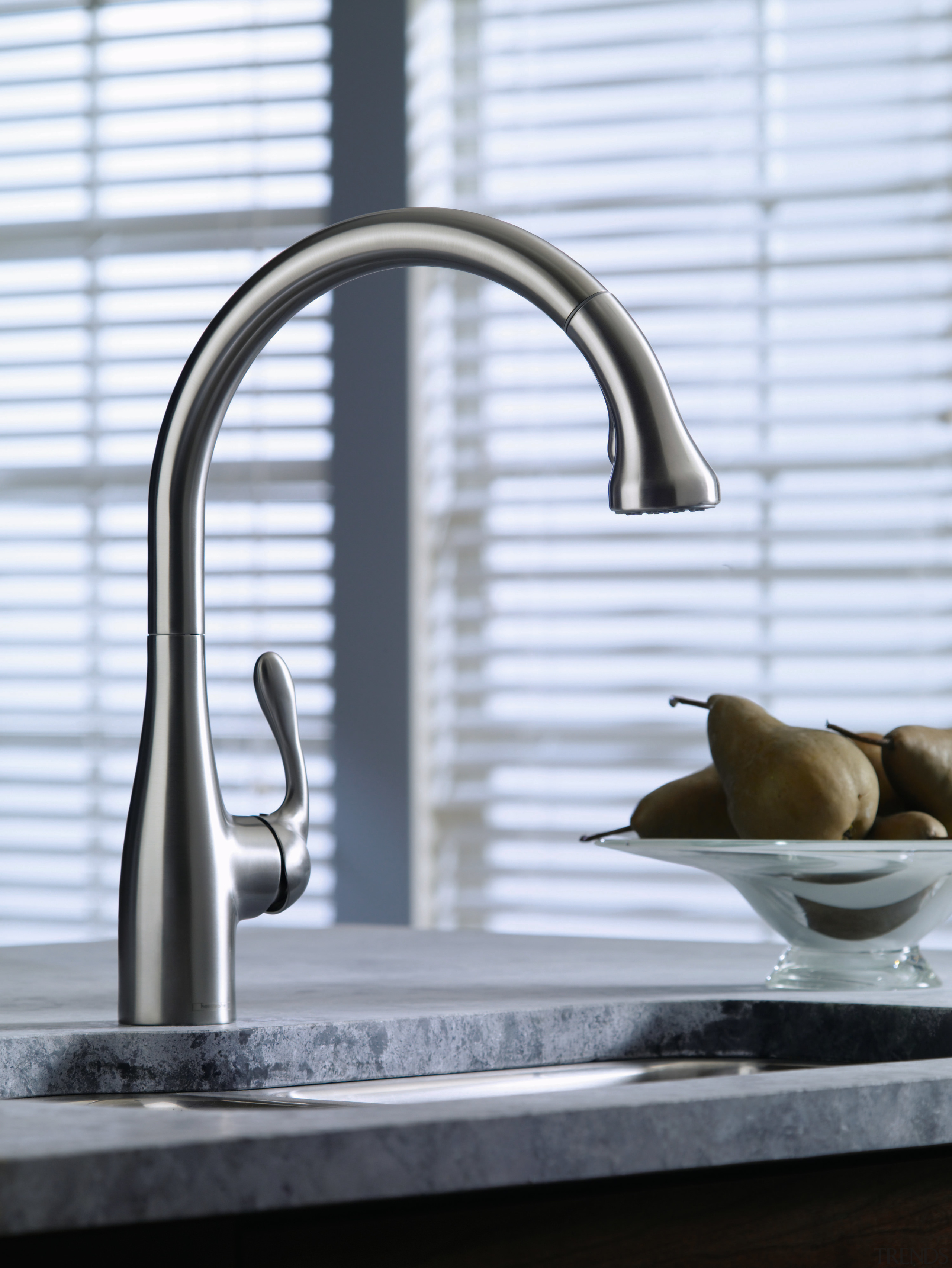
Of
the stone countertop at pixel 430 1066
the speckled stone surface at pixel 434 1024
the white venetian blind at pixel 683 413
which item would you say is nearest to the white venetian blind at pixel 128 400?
the white venetian blind at pixel 683 413

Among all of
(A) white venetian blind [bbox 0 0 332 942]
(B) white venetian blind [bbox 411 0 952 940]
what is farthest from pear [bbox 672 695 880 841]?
(A) white venetian blind [bbox 0 0 332 942]

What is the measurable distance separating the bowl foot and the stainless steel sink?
63 millimetres

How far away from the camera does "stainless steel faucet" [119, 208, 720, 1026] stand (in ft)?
2.56

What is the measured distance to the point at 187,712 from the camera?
32.7 inches

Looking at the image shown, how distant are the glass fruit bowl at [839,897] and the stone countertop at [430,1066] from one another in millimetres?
29

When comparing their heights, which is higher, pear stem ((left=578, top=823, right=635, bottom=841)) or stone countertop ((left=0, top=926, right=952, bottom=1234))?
pear stem ((left=578, top=823, right=635, bottom=841))

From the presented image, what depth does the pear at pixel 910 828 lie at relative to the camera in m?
0.92

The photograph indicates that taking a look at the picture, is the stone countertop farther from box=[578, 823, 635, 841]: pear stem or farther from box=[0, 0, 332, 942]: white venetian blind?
box=[0, 0, 332, 942]: white venetian blind

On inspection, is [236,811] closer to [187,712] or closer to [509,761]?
[509,761]

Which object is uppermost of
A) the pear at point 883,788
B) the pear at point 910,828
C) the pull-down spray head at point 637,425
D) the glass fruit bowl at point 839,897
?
the pull-down spray head at point 637,425

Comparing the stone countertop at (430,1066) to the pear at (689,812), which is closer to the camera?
the stone countertop at (430,1066)

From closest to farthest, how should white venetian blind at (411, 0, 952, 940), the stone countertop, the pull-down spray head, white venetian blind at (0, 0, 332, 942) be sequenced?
the stone countertop < the pull-down spray head < white venetian blind at (411, 0, 952, 940) < white venetian blind at (0, 0, 332, 942)

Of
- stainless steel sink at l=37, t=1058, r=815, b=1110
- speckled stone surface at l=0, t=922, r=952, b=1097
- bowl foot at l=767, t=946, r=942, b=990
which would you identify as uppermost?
bowl foot at l=767, t=946, r=942, b=990

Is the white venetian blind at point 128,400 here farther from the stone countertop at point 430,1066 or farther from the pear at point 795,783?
the pear at point 795,783
